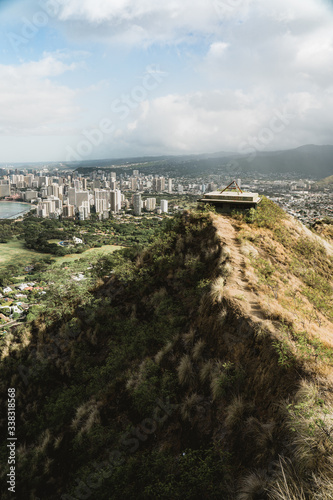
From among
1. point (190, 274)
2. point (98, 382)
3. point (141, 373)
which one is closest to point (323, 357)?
point (141, 373)

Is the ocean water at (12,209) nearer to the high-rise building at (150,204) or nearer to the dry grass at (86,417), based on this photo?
the high-rise building at (150,204)

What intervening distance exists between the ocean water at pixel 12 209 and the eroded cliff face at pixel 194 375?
91799 mm

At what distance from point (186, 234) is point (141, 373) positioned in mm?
5044

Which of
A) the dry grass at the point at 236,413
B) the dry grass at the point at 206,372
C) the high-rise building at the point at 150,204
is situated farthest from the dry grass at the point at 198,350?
the high-rise building at the point at 150,204

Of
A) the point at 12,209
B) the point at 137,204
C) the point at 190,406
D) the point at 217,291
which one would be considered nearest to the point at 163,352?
the point at 190,406

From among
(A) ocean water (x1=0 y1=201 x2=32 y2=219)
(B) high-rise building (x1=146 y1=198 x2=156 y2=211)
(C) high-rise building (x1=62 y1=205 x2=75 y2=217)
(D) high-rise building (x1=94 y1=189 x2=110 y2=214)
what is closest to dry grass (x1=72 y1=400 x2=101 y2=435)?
(B) high-rise building (x1=146 y1=198 x2=156 y2=211)

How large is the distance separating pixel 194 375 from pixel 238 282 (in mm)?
2266

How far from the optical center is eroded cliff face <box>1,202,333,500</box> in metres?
3.77

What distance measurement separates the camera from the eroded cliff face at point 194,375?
3773mm

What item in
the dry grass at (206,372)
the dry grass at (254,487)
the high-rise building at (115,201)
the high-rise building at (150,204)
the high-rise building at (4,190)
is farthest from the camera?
the high-rise building at (4,190)

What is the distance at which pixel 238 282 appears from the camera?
6.39 m

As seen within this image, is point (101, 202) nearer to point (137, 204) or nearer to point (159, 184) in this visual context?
point (137, 204)

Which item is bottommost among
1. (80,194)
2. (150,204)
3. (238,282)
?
(238,282)

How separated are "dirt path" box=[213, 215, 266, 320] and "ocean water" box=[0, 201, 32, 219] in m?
93.7
